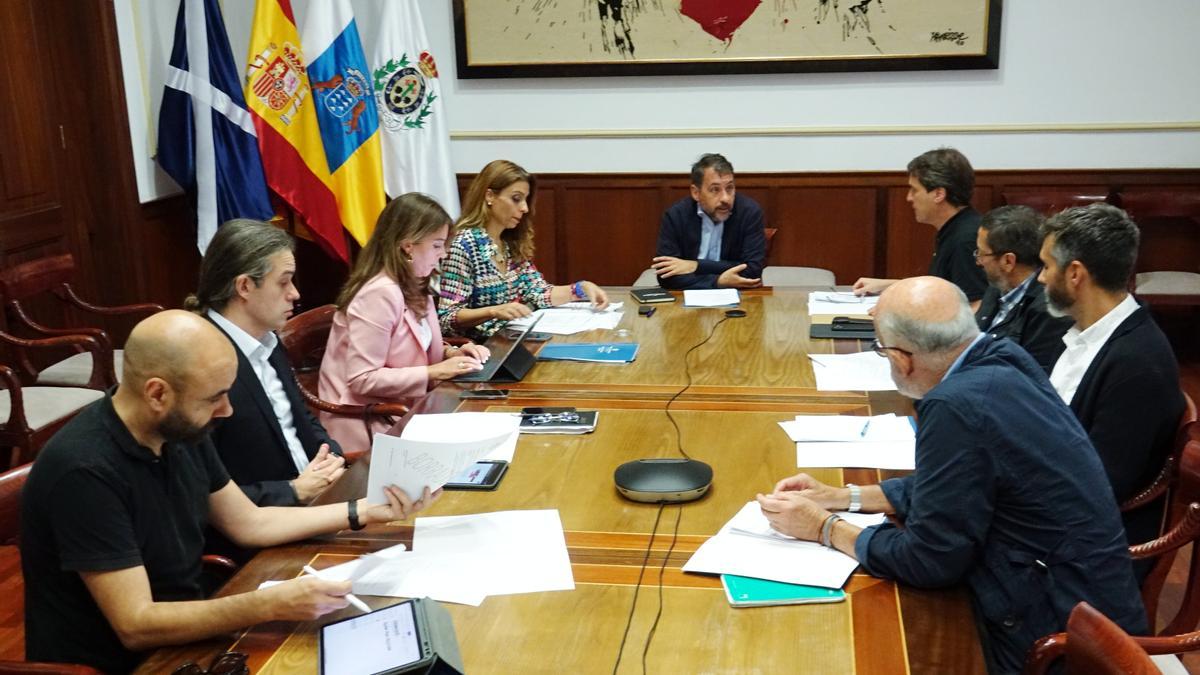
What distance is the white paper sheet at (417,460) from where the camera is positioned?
1.78m

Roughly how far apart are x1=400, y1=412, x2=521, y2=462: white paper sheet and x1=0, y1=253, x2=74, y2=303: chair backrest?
238 cm

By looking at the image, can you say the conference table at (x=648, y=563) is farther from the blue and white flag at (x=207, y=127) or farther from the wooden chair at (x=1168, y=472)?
the blue and white flag at (x=207, y=127)

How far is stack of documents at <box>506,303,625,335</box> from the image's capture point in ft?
11.8

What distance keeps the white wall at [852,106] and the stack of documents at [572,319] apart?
2129mm

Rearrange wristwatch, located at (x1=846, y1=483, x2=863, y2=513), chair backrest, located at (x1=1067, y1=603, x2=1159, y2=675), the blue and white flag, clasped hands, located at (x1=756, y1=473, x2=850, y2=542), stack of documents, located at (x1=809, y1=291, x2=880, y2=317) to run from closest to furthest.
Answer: chair backrest, located at (x1=1067, y1=603, x2=1159, y2=675) → clasped hands, located at (x1=756, y1=473, x2=850, y2=542) → wristwatch, located at (x1=846, y1=483, x2=863, y2=513) → stack of documents, located at (x1=809, y1=291, x2=880, y2=317) → the blue and white flag

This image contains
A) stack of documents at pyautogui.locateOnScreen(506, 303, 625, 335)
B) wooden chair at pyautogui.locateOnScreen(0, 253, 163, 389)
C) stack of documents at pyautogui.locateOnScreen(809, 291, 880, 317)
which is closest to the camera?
stack of documents at pyautogui.locateOnScreen(506, 303, 625, 335)

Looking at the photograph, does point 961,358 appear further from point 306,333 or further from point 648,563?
point 306,333

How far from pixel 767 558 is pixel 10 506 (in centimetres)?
139

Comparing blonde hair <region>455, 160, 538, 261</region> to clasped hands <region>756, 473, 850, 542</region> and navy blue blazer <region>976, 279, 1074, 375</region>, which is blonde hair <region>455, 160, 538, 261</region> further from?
clasped hands <region>756, 473, 850, 542</region>

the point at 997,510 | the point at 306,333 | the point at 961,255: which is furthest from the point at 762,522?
the point at 961,255

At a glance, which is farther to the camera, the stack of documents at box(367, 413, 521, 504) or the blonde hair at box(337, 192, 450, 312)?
the blonde hair at box(337, 192, 450, 312)

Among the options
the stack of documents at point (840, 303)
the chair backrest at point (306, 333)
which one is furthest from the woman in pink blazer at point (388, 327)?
the stack of documents at point (840, 303)

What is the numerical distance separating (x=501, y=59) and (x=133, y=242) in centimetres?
218

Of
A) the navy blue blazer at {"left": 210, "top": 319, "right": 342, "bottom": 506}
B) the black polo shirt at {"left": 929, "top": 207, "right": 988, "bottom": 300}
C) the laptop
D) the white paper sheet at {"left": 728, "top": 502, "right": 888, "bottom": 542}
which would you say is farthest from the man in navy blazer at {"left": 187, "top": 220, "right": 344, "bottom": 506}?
the black polo shirt at {"left": 929, "top": 207, "right": 988, "bottom": 300}
